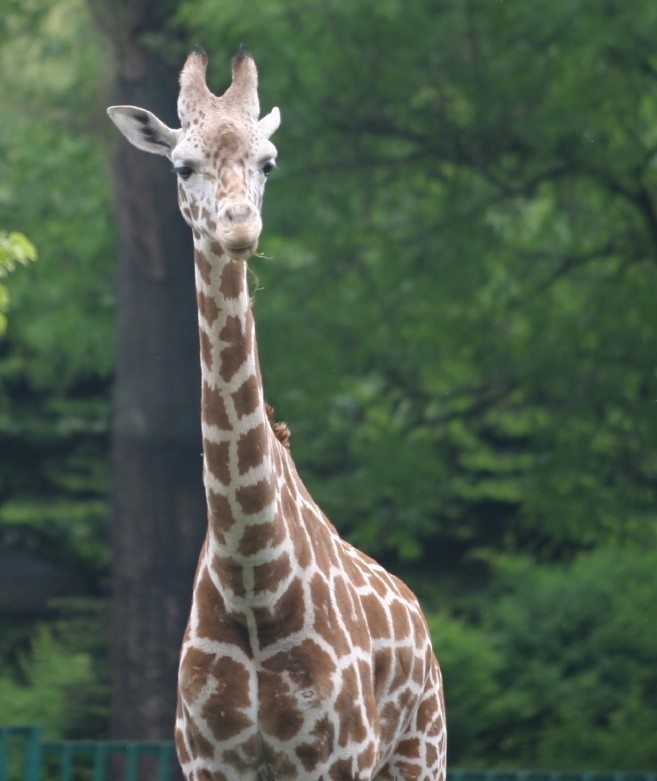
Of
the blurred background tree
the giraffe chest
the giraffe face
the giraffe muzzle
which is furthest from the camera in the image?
the blurred background tree

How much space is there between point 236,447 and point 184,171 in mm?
878

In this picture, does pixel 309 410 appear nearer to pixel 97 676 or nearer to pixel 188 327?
pixel 188 327

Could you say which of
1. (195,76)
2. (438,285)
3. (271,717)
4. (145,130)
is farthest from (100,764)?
(438,285)

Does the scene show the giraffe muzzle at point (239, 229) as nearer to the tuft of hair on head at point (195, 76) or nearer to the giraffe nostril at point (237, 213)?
the giraffe nostril at point (237, 213)

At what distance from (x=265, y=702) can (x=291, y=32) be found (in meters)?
9.46

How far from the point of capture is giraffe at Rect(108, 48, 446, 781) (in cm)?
514

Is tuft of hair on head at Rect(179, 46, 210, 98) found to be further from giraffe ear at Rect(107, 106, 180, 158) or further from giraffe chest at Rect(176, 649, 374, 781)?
giraffe chest at Rect(176, 649, 374, 781)

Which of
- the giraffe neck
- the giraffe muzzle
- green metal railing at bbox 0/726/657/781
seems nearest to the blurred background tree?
green metal railing at bbox 0/726/657/781

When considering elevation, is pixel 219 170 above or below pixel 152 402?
below

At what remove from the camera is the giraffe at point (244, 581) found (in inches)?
202

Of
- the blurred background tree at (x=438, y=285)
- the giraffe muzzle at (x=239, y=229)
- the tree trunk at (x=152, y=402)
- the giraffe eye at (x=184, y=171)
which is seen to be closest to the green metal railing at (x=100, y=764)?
the blurred background tree at (x=438, y=285)

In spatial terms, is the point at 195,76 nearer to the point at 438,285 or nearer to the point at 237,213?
the point at 237,213

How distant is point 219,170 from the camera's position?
16.3 ft

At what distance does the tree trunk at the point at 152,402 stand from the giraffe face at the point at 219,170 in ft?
29.9
